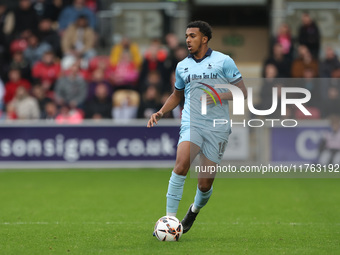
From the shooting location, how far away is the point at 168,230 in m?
7.37

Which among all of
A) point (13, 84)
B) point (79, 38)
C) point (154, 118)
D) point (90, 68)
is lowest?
point (13, 84)

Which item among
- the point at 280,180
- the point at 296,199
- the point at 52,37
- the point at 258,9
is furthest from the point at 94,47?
the point at 296,199

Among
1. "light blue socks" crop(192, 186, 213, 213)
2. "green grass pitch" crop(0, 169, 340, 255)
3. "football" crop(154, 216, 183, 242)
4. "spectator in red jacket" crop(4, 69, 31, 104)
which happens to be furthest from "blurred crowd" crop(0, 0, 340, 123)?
"football" crop(154, 216, 183, 242)

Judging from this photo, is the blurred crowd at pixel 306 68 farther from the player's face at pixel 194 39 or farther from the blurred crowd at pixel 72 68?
the player's face at pixel 194 39

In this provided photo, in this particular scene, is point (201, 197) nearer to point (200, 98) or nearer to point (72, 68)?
point (200, 98)

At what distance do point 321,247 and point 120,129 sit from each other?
983 cm

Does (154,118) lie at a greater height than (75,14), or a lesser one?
lesser

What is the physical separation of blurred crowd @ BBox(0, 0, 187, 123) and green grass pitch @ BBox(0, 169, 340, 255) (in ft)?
6.64

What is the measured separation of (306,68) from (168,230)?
10658 millimetres

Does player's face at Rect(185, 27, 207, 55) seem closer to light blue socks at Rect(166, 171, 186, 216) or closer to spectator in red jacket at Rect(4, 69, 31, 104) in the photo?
light blue socks at Rect(166, 171, 186, 216)

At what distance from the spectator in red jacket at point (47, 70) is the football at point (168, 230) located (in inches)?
461

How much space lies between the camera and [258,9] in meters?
22.5

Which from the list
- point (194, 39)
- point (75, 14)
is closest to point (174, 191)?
point (194, 39)

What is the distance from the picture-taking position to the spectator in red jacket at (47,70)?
18733mm
